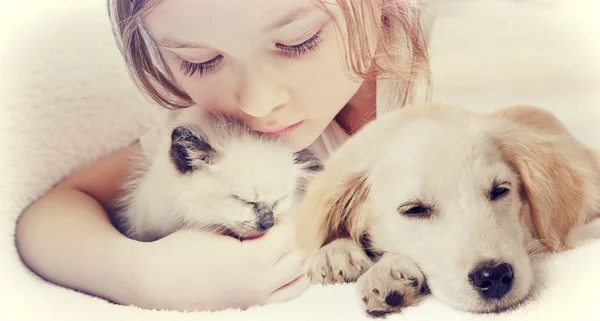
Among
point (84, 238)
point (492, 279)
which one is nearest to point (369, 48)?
point (492, 279)

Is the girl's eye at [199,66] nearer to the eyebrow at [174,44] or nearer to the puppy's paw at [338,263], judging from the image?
the eyebrow at [174,44]

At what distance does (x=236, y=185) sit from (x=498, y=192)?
450 millimetres

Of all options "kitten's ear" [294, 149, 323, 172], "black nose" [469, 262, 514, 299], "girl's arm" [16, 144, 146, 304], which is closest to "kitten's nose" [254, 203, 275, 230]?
"kitten's ear" [294, 149, 323, 172]

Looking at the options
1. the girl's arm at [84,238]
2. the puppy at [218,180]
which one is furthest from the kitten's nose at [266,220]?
the girl's arm at [84,238]

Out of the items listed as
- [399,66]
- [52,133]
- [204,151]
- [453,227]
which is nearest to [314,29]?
[399,66]

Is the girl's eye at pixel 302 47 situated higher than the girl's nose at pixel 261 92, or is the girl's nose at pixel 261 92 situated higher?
the girl's eye at pixel 302 47

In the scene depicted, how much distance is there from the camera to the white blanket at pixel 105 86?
1.01 meters

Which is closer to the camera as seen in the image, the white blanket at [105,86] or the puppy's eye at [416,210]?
the puppy's eye at [416,210]

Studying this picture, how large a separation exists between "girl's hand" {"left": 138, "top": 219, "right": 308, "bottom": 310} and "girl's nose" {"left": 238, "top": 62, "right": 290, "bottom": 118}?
21 centimetres

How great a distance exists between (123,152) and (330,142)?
0.40m

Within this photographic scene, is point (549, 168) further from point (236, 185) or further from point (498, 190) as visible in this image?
Result: point (236, 185)

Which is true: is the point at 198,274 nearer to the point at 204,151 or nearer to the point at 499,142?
the point at 204,151

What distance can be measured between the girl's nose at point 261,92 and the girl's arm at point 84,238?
24 cm

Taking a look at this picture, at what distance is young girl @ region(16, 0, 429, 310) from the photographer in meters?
0.98
